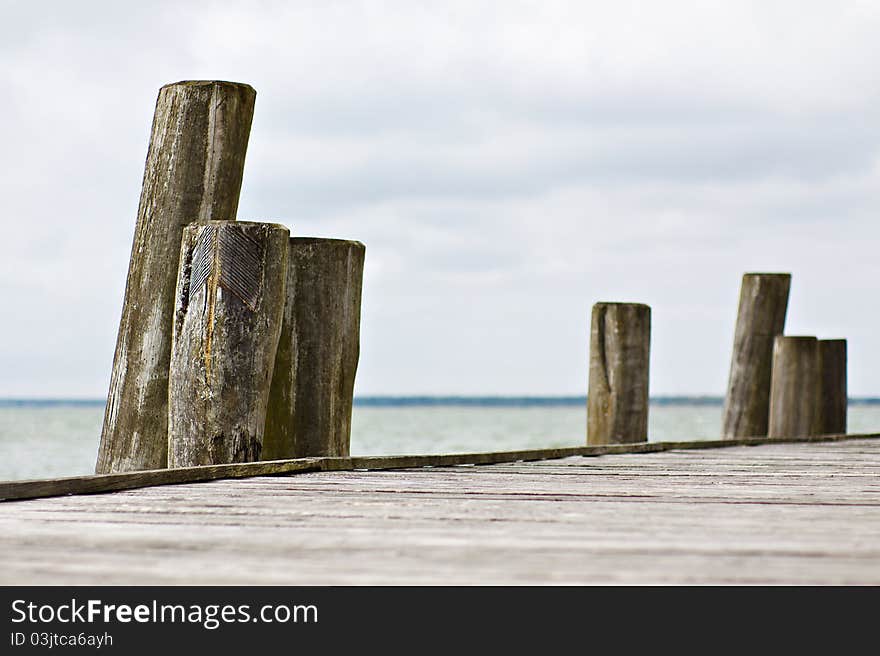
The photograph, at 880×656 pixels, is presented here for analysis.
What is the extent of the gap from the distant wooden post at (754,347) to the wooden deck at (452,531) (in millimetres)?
4244

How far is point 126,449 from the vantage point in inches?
179

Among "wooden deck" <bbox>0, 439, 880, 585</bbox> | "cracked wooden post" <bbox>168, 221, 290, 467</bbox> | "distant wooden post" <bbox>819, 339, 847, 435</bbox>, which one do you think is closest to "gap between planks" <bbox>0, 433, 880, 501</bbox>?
"wooden deck" <bbox>0, 439, 880, 585</bbox>

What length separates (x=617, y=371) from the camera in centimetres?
685

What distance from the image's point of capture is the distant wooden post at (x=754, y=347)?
833 cm

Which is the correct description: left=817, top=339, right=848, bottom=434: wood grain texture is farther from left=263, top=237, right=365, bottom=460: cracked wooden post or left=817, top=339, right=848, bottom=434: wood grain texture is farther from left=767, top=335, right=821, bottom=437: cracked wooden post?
left=263, top=237, right=365, bottom=460: cracked wooden post

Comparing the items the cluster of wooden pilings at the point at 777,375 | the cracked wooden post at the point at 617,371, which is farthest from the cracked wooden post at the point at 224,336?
the cluster of wooden pilings at the point at 777,375

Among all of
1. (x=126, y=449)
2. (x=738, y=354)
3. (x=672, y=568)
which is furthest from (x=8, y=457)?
(x=672, y=568)

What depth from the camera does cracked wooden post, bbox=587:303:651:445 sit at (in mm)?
6844

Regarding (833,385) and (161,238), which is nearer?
(161,238)

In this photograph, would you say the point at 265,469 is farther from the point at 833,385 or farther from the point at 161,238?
the point at 833,385

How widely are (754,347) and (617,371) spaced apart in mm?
1921

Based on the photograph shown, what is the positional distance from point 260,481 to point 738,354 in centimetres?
531

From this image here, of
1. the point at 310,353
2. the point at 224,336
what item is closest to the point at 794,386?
the point at 310,353
